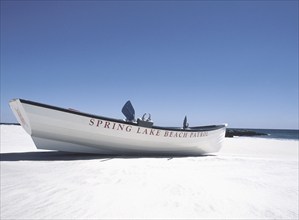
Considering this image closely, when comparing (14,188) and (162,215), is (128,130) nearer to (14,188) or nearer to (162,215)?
(14,188)

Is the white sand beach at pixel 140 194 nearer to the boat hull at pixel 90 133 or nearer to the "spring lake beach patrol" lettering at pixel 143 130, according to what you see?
the boat hull at pixel 90 133

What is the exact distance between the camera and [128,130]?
30.7ft

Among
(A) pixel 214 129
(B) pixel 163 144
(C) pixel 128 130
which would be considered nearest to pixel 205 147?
(A) pixel 214 129

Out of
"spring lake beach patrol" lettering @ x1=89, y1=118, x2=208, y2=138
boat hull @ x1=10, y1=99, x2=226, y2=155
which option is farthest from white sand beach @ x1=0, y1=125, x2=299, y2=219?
"spring lake beach patrol" lettering @ x1=89, y1=118, x2=208, y2=138

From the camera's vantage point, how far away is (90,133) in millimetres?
8805

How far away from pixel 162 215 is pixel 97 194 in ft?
4.36

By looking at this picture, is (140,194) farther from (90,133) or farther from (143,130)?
(143,130)

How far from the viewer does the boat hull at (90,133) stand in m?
8.20

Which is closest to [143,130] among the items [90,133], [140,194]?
[90,133]

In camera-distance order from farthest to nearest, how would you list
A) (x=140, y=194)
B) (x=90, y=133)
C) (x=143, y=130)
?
(x=143, y=130) < (x=90, y=133) < (x=140, y=194)

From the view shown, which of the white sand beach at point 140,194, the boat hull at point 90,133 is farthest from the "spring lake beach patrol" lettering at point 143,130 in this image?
the white sand beach at point 140,194

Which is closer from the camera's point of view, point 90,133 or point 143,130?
point 90,133

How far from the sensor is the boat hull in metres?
8.20

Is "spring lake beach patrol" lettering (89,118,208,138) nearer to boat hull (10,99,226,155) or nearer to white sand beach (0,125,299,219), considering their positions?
boat hull (10,99,226,155)
